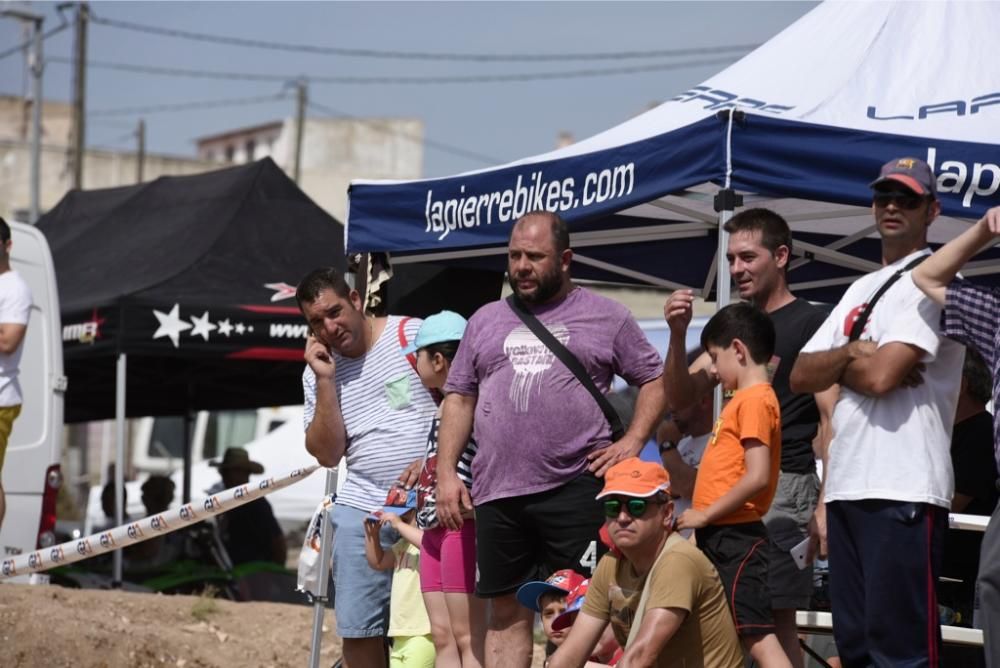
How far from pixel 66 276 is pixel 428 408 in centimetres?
683

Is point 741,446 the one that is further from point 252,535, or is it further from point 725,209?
point 252,535

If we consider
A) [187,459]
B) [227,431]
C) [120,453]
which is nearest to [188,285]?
[120,453]

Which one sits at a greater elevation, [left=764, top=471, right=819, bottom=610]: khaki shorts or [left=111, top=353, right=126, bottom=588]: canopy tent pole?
[left=764, top=471, right=819, bottom=610]: khaki shorts

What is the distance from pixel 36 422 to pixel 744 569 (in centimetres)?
543

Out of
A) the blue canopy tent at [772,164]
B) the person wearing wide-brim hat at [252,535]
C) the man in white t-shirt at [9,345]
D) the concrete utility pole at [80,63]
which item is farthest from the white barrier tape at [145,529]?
the concrete utility pole at [80,63]

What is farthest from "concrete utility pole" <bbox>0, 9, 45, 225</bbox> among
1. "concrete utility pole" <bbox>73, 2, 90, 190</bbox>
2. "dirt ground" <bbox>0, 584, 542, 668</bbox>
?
"dirt ground" <bbox>0, 584, 542, 668</bbox>

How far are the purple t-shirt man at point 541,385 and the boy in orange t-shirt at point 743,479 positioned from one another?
1.15 feet

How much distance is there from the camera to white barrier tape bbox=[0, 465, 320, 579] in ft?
26.2

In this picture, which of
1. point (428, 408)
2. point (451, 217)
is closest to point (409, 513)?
point (428, 408)

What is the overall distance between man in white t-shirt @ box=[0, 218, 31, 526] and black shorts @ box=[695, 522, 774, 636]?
174 inches

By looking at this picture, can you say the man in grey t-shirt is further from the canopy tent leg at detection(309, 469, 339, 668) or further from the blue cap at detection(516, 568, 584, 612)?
the canopy tent leg at detection(309, 469, 339, 668)

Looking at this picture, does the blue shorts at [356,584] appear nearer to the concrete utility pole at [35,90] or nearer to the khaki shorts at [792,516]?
the khaki shorts at [792,516]

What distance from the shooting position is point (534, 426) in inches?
205

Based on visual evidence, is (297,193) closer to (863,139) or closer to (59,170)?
(863,139)
